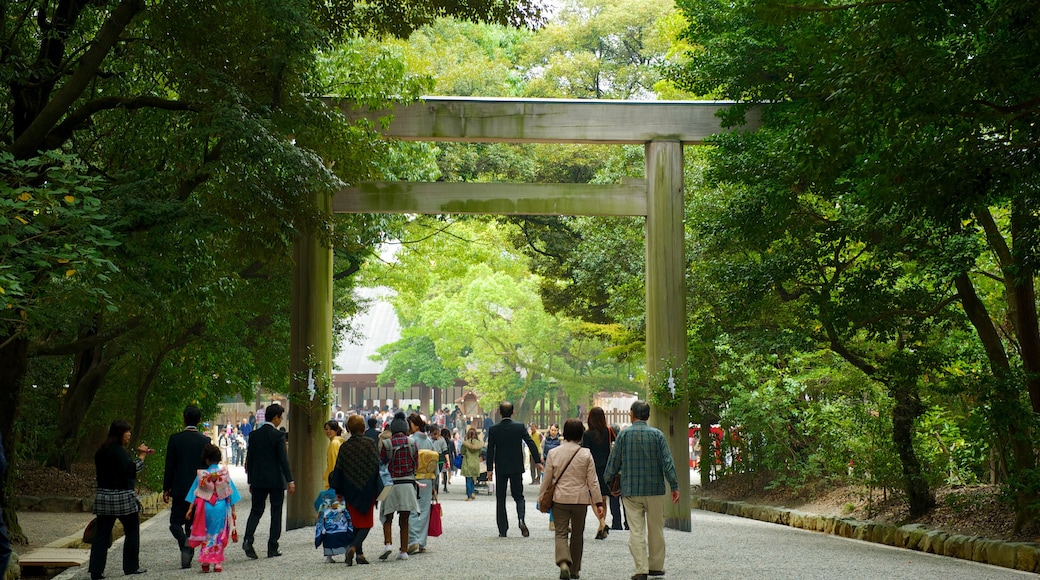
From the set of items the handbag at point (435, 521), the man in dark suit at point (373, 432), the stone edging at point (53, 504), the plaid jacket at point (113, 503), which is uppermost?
the man in dark suit at point (373, 432)

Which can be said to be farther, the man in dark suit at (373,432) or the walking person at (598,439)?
the man in dark suit at (373,432)

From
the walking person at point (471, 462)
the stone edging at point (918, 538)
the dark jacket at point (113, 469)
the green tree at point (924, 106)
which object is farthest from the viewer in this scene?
the walking person at point (471, 462)

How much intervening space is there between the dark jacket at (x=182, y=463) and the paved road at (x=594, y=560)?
0.76 metres

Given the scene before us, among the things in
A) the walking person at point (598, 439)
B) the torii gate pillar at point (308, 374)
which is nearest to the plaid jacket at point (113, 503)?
the torii gate pillar at point (308, 374)

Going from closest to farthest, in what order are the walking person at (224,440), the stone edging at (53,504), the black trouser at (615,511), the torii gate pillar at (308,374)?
the black trouser at (615,511)
the torii gate pillar at (308,374)
the stone edging at (53,504)
the walking person at (224,440)

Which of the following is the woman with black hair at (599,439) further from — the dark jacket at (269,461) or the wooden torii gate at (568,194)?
the dark jacket at (269,461)

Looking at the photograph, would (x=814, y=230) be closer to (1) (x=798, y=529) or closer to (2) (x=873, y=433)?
(2) (x=873, y=433)

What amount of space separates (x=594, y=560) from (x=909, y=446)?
15.0ft

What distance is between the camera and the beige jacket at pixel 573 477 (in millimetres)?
9062

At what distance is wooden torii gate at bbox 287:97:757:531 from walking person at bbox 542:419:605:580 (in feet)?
18.2

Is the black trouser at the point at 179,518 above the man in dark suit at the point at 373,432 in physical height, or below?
below

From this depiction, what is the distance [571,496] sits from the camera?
9.03 m

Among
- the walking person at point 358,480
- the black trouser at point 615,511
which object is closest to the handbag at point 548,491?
the walking person at point 358,480

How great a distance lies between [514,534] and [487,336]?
29.0 metres
